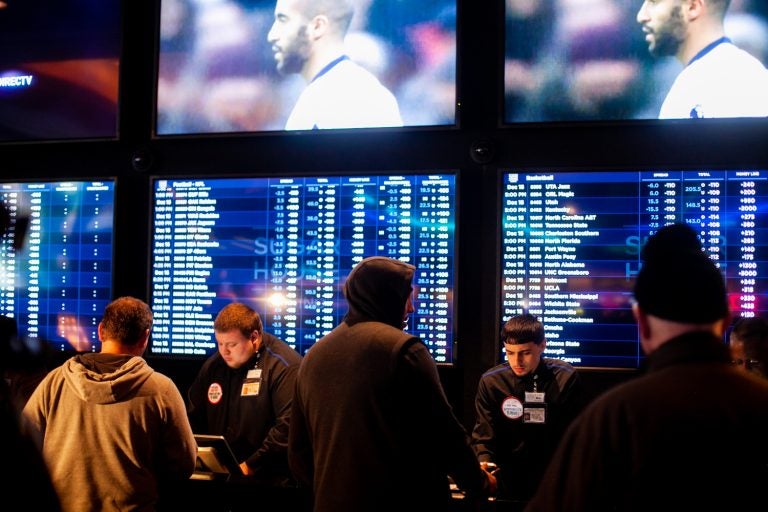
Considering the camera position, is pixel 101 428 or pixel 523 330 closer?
pixel 101 428

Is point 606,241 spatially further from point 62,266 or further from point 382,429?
point 62,266

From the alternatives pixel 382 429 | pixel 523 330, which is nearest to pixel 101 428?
pixel 382 429

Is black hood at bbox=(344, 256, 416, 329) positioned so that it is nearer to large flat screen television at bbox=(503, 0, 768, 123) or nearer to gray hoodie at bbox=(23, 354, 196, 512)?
gray hoodie at bbox=(23, 354, 196, 512)

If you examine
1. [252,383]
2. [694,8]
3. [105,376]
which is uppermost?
[694,8]

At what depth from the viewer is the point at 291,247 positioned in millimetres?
4422

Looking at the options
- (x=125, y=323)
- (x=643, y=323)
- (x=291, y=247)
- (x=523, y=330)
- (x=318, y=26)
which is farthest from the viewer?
(x=318, y=26)

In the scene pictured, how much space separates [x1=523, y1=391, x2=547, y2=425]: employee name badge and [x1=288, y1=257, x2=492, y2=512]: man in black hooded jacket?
1429 mm

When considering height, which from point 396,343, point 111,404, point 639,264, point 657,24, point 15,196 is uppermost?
point 657,24

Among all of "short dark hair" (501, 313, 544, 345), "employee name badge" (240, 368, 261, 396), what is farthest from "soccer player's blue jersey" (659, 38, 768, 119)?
"employee name badge" (240, 368, 261, 396)

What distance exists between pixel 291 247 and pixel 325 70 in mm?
1017

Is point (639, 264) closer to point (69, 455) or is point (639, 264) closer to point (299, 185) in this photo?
point (299, 185)

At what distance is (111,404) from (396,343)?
3.62 feet

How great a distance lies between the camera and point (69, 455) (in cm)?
290

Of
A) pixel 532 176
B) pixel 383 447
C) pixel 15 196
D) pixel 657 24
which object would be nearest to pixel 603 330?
pixel 532 176
